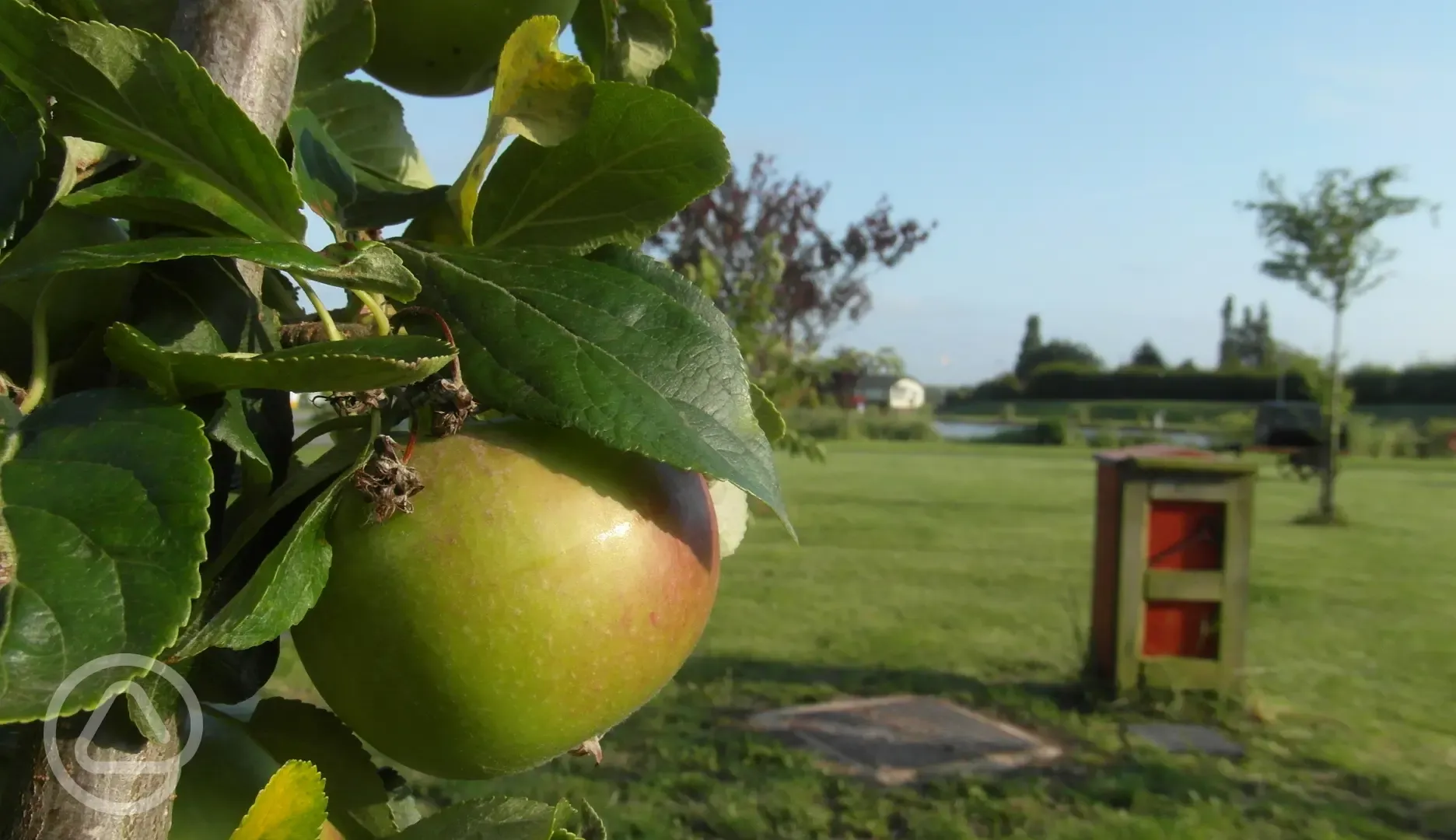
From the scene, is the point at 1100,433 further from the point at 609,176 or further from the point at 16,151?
the point at 16,151

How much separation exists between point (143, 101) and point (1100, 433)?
773 inches

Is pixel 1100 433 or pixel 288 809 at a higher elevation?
pixel 288 809

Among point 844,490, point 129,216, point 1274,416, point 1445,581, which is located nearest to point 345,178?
point 129,216

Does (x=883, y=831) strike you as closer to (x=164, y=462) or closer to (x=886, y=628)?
(x=886, y=628)

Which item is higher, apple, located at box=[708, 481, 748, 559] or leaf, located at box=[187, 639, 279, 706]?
apple, located at box=[708, 481, 748, 559]

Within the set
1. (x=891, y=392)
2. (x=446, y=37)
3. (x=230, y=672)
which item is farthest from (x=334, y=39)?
(x=891, y=392)

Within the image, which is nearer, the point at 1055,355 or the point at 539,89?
the point at 539,89

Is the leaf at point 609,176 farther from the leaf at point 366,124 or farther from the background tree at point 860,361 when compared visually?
the background tree at point 860,361

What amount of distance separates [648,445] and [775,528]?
8.60 metres

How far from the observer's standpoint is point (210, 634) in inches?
13.1

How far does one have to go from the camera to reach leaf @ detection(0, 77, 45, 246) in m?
0.37

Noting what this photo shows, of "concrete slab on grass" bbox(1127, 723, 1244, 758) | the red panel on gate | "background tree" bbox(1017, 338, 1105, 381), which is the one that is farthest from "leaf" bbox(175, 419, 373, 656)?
"background tree" bbox(1017, 338, 1105, 381)

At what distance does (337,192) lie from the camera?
18.9 inches

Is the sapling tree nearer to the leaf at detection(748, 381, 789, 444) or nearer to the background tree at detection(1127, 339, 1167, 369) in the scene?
the leaf at detection(748, 381, 789, 444)
